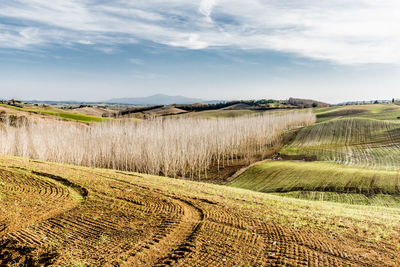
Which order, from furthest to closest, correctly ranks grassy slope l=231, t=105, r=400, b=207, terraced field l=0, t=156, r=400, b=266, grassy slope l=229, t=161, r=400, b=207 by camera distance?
grassy slope l=231, t=105, r=400, b=207
grassy slope l=229, t=161, r=400, b=207
terraced field l=0, t=156, r=400, b=266

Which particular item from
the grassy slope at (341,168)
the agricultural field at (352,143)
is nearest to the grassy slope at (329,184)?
the grassy slope at (341,168)

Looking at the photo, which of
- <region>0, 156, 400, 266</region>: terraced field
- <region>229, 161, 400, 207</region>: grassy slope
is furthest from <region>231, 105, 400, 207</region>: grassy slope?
<region>0, 156, 400, 266</region>: terraced field

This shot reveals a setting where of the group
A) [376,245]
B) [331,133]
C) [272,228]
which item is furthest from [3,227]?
[331,133]

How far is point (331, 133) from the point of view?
79312 mm

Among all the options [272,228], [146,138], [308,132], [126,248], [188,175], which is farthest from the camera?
[308,132]

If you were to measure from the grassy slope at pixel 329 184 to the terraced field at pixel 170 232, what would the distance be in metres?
19.7

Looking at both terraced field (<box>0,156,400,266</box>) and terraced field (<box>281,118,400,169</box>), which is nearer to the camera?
terraced field (<box>0,156,400,266</box>)

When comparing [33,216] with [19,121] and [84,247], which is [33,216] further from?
[19,121]

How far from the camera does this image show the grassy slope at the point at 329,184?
32.1 meters

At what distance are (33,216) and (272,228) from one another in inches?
446

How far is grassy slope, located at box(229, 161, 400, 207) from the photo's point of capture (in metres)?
32.1

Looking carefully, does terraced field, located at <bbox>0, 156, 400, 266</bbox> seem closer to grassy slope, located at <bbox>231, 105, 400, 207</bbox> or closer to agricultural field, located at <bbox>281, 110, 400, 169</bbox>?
grassy slope, located at <bbox>231, 105, 400, 207</bbox>

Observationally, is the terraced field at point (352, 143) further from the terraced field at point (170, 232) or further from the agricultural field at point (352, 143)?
the terraced field at point (170, 232)

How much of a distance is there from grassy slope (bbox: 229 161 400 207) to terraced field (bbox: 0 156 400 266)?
1966 centimetres
